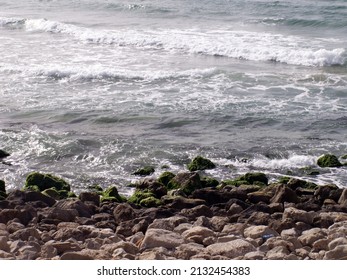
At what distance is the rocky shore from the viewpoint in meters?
9.20

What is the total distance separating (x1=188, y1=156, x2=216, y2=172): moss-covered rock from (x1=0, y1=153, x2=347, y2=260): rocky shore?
0.98 metres

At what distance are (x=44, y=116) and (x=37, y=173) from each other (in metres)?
5.20

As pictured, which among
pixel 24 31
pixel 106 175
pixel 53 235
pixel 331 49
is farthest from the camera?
pixel 24 31

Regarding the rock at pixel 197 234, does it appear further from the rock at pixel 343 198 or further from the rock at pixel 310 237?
the rock at pixel 343 198

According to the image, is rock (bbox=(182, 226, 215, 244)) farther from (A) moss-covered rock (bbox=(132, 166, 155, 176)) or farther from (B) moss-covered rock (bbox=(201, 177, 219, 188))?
(A) moss-covered rock (bbox=(132, 166, 155, 176))

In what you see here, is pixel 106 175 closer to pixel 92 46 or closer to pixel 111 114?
pixel 111 114

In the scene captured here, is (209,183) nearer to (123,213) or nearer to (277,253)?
(123,213)

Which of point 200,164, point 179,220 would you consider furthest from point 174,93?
point 179,220

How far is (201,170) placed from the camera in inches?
604

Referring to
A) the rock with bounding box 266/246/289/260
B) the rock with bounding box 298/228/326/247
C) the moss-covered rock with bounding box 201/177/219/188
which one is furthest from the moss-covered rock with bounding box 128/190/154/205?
the rock with bounding box 266/246/289/260

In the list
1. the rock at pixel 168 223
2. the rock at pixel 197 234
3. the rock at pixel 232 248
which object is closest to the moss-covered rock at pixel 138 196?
the rock at pixel 168 223

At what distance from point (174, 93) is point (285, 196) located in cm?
967

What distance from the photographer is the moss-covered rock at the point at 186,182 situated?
13.6 meters
